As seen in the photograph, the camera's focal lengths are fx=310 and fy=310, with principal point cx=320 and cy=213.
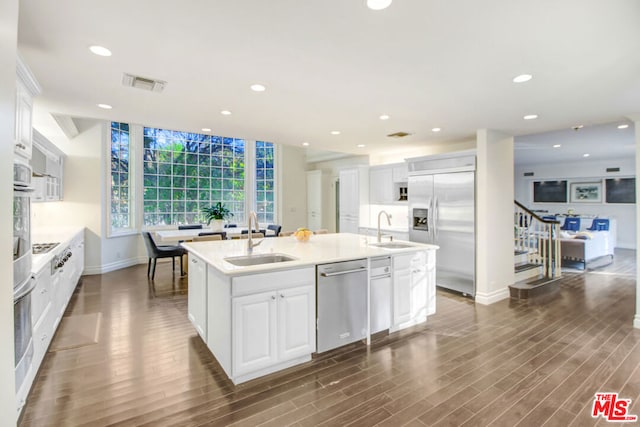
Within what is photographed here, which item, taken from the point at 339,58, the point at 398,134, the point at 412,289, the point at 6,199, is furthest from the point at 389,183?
the point at 6,199

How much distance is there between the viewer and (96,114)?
391cm

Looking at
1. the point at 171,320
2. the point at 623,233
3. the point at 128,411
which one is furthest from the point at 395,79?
the point at 623,233

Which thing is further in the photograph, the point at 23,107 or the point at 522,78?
the point at 522,78

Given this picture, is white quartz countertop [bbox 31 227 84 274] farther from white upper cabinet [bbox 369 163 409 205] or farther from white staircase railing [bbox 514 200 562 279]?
white staircase railing [bbox 514 200 562 279]

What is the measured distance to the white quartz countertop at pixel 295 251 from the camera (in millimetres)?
2510

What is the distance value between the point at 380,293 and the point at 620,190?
34.3 ft

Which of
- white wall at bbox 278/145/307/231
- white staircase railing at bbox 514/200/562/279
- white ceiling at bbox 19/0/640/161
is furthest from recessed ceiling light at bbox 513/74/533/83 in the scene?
white wall at bbox 278/145/307/231

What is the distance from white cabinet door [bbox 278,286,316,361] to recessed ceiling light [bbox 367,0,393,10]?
207 cm

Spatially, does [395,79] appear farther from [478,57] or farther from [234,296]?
[234,296]

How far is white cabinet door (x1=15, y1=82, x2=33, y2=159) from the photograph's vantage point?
7.30 ft

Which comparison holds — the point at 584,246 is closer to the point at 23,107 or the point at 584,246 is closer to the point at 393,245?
the point at 393,245

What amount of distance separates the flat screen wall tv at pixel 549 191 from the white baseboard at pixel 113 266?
504 inches

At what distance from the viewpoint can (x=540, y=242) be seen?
19.5 feet

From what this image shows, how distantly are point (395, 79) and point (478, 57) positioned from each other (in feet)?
2.21
